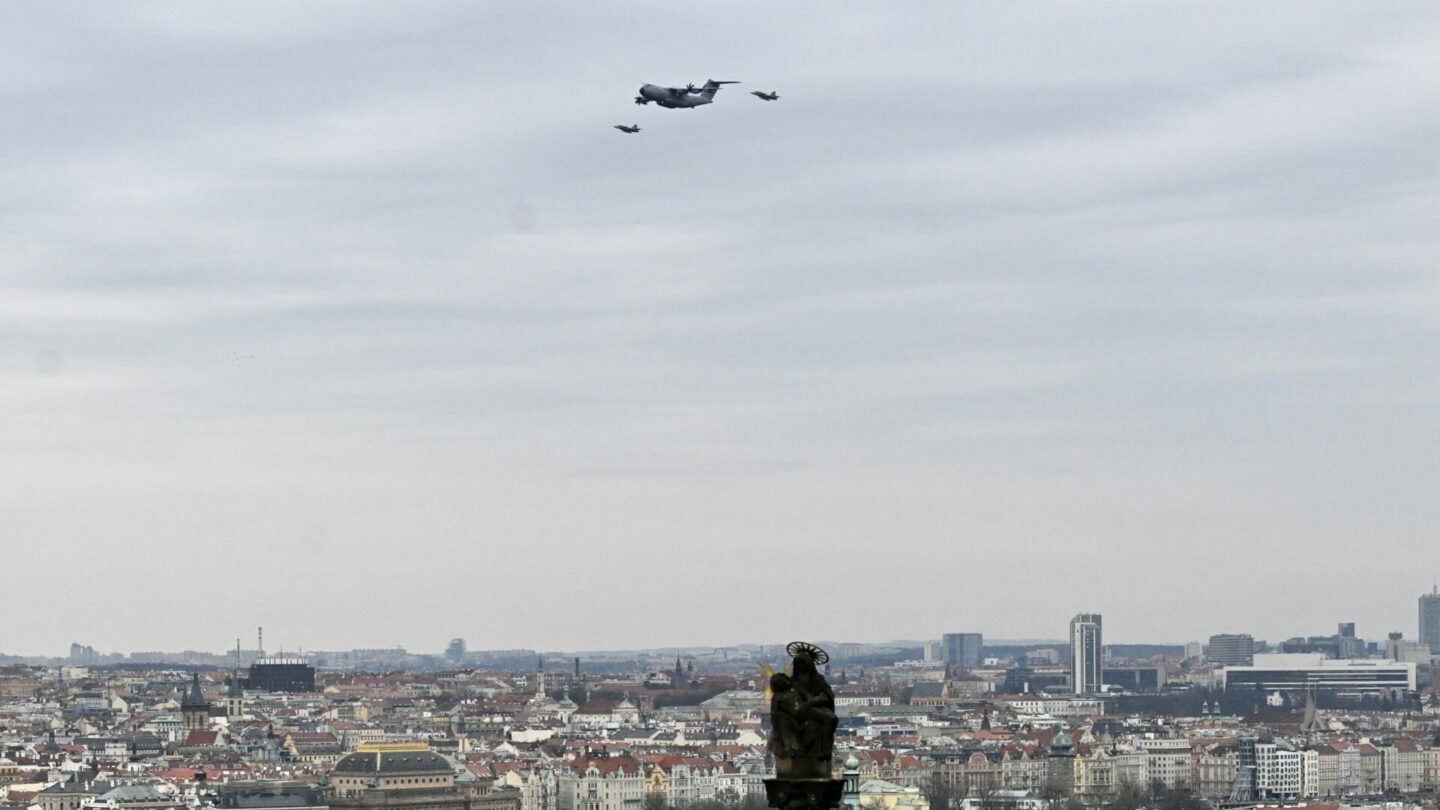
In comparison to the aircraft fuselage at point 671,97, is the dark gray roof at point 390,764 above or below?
below

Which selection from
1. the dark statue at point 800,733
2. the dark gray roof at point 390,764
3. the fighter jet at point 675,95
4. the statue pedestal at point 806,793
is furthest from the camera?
the dark gray roof at point 390,764

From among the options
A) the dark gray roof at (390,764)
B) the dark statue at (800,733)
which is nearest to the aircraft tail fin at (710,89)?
the dark statue at (800,733)

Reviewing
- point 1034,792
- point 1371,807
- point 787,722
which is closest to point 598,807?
point 1034,792

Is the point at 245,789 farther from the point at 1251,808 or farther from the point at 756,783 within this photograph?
the point at 1251,808

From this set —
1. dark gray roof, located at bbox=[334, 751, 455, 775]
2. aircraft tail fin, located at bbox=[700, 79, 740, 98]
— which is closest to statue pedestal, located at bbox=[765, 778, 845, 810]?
aircraft tail fin, located at bbox=[700, 79, 740, 98]

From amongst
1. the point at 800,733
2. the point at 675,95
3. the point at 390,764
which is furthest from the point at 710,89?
the point at 390,764

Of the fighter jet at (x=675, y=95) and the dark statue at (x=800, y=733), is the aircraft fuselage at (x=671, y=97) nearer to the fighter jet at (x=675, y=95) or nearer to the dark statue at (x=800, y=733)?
the fighter jet at (x=675, y=95)

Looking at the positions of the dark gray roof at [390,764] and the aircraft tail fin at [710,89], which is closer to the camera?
the aircraft tail fin at [710,89]
